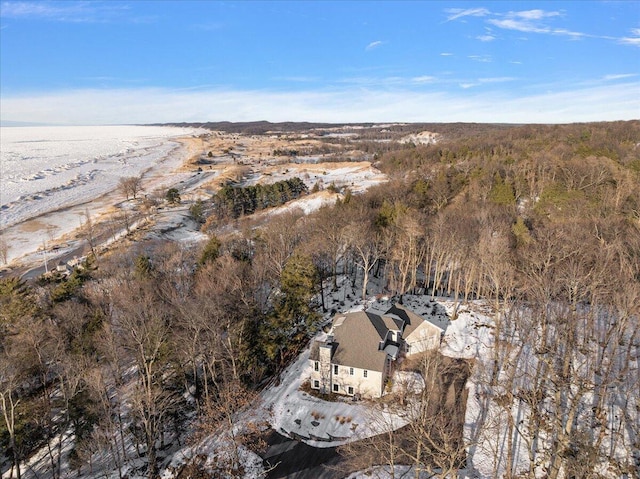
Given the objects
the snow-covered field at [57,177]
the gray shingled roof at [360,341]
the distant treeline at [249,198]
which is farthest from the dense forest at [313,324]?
the snow-covered field at [57,177]

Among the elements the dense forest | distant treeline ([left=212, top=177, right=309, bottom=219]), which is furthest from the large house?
distant treeline ([left=212, top=177, right=309, bottom=219])

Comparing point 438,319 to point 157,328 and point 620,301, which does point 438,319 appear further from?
point 157,328

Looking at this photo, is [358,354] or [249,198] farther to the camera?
[249,198]

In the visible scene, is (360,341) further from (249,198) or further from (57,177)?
(57,177)

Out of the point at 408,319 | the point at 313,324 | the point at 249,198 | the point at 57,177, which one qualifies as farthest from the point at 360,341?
the point at 57,177

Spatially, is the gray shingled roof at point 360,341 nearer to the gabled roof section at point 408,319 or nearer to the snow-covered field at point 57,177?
the gabled roof section at point 408,319

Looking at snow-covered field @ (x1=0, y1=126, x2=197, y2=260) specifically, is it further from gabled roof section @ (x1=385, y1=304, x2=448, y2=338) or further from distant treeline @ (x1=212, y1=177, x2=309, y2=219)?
gabled roof section @ (x1=385, y1=304, x2=448, y2=338)
